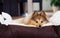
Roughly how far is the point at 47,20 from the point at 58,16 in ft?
0.69

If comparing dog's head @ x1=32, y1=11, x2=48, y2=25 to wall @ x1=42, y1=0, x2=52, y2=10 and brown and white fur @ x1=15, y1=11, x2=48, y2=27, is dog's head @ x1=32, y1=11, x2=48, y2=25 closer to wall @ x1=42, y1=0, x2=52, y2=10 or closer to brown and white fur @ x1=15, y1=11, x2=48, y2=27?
brown and white fur @ x1=15, y1=11, x2=48, y2=27

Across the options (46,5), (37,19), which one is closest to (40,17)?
(37,19)

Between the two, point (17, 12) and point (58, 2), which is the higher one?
point (58, 2)

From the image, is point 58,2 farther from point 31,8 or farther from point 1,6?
point 1,6

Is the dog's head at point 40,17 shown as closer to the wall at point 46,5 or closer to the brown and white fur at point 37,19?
the brown and white fur at point 37,19

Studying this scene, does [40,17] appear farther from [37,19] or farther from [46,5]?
[46,5]

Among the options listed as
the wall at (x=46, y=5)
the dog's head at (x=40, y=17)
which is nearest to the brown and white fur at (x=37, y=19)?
the dog's head at (x=40, y=17)

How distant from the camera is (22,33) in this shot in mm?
918

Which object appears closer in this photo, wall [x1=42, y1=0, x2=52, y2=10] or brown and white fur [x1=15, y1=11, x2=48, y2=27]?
brown and white fur [x1=15, y1=11, x2=48, y2=27]

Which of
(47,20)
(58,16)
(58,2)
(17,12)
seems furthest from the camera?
(17,12)

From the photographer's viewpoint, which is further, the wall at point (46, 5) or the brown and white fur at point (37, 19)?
the wall at point (46, 5)

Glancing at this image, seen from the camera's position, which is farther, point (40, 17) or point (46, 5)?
point (46, 5)

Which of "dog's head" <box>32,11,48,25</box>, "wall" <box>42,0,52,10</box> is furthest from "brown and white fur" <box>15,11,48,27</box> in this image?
"wall" <box>42,0,52,10</box>

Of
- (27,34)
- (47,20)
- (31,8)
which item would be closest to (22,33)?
(27,34)
